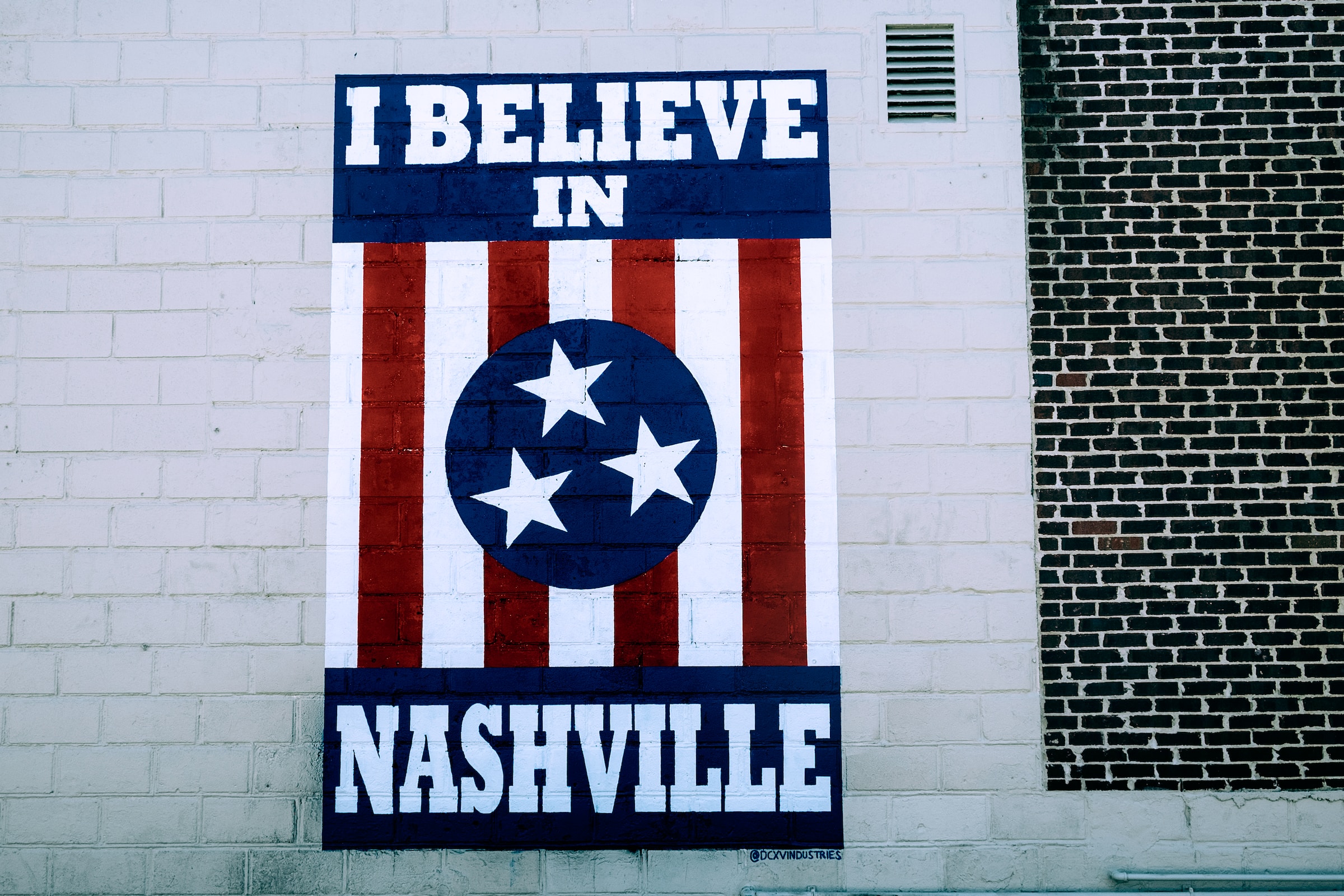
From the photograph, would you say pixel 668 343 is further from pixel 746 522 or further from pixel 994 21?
pixel 994 21

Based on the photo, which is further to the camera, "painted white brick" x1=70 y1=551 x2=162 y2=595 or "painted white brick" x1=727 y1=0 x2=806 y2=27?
"painted white brick" x1=727 y1=0 x2=806 y2=27

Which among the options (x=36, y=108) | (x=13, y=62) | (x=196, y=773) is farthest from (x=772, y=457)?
(x=13, y=62)

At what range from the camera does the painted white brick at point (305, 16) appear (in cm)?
381

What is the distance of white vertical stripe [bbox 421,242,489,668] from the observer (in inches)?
142

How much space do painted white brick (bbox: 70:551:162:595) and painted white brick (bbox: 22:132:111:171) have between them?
5.63 feet

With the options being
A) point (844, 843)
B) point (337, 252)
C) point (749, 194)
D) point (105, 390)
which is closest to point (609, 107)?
point (749, 194)

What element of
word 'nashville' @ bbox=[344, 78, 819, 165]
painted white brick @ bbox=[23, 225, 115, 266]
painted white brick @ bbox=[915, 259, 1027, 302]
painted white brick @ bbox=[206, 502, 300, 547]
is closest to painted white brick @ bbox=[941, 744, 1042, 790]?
painted white brick @ bbox=[915, 259, 1027, 302]

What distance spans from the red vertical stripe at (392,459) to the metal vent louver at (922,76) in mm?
2249

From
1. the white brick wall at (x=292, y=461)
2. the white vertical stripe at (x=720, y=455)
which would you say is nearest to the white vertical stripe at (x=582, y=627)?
the white vertical stripe at (x=720, y=455)

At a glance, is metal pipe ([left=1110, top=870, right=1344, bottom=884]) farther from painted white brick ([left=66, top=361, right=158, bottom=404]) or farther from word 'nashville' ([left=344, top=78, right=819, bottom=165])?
painted white brick ([left=66, top=361, right=158, bottom=404])

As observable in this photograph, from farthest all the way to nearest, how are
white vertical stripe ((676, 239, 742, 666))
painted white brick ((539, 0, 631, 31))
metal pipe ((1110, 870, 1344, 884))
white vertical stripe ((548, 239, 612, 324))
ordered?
1. painted white brick ((539, 0, 631, 31))
2. white vertical stripe ((548, 239, 612, 324))
3. white vertical stripe ((676, 239, 742, 666))
4. metal pipe ((1110, 870, 1344, 884))

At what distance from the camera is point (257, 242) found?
374 centimetres

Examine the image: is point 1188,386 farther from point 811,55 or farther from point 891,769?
point 811,55

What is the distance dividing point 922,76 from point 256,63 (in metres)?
2.99
